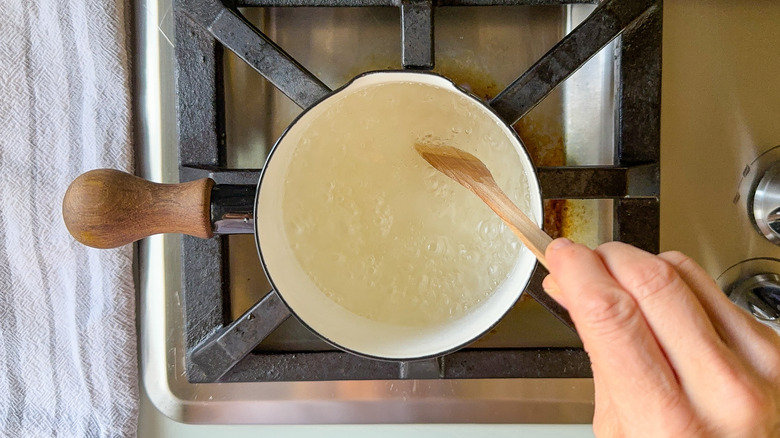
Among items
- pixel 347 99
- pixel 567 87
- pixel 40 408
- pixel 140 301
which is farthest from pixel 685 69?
pixel 40 408

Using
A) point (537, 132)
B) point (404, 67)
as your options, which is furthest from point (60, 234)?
point (537, 132)

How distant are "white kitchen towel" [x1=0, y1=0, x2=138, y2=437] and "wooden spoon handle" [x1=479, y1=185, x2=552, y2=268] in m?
0.34

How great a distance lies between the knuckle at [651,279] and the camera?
0.77 feet

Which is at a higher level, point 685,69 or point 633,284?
point 685,69

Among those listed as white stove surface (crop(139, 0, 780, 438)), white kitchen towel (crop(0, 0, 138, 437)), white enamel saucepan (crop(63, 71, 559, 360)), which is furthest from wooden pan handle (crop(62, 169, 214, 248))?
white stove surface (crop(139, 0, 780, 438))

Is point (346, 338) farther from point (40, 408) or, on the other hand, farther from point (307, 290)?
point (40, 408)

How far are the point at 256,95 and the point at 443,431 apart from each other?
370 millimetres

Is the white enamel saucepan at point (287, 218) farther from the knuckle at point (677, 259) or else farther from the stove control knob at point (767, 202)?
the stove control knob at point (767, 202)

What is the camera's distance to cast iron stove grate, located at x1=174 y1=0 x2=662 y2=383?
1.37 feet

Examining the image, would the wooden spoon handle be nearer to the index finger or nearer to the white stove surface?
the index finger

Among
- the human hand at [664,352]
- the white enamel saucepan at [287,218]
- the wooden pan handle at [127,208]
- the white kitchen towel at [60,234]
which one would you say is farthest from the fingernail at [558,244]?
the white kitchen towel at [60,234]

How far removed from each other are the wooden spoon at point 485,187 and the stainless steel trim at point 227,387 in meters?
0.22

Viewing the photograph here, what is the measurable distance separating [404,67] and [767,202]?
1.16ft

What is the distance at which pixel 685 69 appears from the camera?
1.62ft
